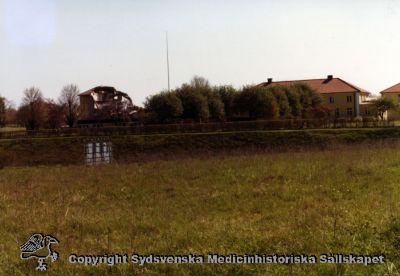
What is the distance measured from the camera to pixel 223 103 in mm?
74750

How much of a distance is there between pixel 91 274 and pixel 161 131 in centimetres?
5361

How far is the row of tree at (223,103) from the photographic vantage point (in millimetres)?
70500

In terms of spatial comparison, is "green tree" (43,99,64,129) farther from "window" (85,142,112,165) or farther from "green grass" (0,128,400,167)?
"window" (85,142,112,165)

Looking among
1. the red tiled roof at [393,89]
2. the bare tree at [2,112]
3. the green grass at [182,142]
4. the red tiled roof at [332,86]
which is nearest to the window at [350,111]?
the red tiled roof at [332,86]

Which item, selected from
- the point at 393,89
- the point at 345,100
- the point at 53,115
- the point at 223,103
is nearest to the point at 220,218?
the point at 223,103

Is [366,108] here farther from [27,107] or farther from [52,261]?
[52,261]

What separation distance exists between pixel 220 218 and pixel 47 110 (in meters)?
84.3

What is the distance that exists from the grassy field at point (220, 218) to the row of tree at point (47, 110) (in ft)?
242

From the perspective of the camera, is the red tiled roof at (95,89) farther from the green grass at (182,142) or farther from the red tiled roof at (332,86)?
the green grass at (182,142)

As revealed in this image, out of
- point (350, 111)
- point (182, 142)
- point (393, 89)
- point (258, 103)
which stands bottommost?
point (182, 142)

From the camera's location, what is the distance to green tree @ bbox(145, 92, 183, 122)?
6969 cm

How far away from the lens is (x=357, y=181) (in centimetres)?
1103

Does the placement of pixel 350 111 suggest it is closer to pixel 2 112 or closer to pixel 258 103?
pixel 258 103

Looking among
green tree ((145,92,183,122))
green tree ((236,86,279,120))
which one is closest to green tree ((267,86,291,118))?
green tree ((236,86,279,120))
